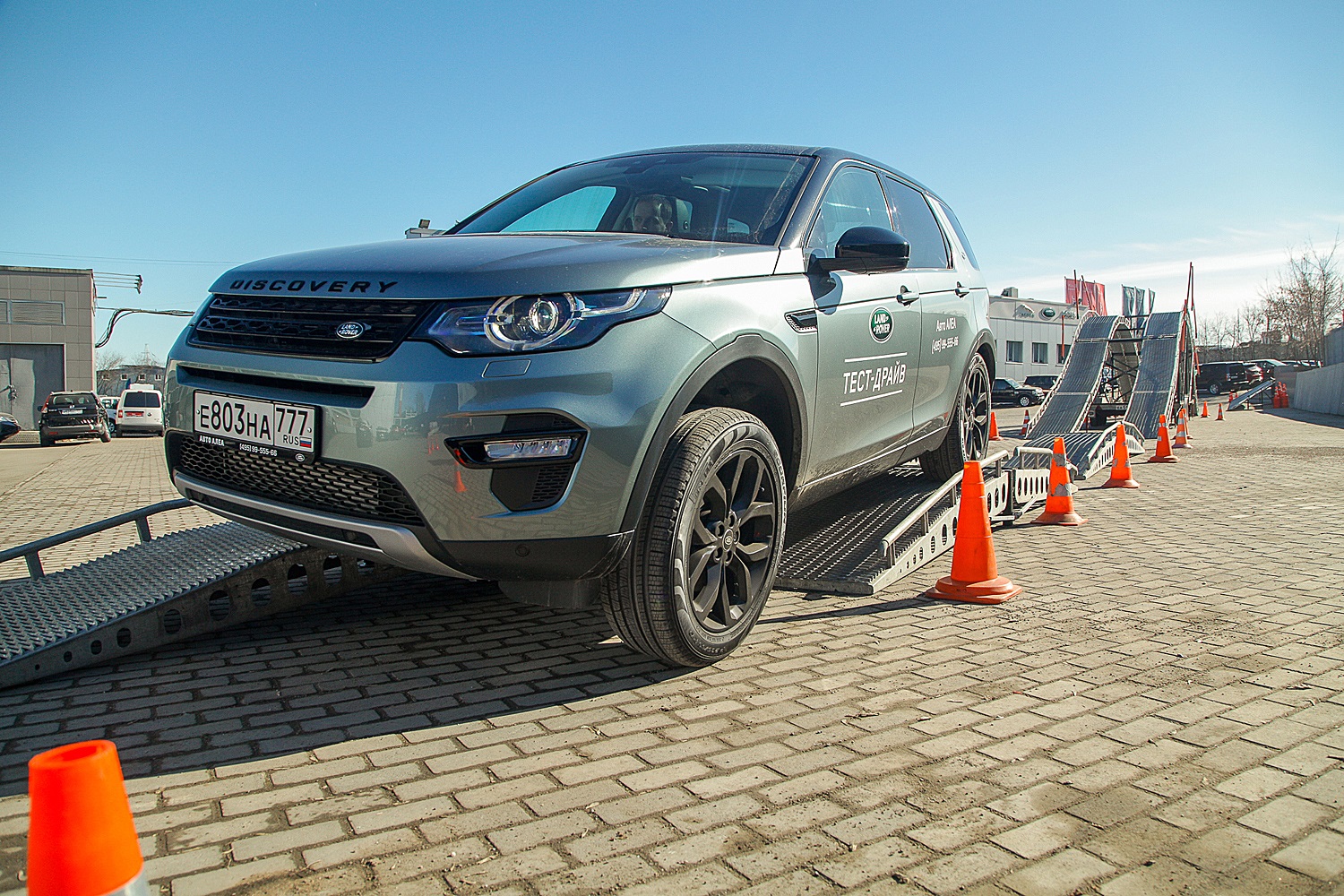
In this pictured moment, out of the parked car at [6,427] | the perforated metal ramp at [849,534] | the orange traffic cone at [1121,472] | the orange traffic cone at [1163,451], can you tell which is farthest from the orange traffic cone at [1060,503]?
the parked car at [6,427]

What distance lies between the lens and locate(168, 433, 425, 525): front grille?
9.25 feet

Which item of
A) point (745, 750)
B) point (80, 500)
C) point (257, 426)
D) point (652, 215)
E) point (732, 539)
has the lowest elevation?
point (80, 500)

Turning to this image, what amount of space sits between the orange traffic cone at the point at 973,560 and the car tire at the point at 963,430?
0.88 metres

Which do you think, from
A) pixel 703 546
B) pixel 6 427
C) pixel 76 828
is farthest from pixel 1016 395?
pixel 76 828

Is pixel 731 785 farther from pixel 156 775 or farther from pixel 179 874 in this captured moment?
pixel 156 775

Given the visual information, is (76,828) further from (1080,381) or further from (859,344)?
(1080,381)

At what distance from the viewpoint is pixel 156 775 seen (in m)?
2.58

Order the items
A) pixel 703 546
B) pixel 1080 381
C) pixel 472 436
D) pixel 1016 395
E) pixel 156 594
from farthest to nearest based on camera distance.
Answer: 1. pixel 1016 395
2. pixel 1080 381
3. pixel 156 594
4. pixel 703 546
5. pixel 472 436

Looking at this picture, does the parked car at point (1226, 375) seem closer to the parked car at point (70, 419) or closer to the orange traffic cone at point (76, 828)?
the parked car at point (70, 419)

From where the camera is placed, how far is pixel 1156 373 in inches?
942

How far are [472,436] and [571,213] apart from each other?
1861 mm

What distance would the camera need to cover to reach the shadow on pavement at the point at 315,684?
2857 millimetres

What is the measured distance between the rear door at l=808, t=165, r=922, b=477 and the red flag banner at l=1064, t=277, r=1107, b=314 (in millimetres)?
64774

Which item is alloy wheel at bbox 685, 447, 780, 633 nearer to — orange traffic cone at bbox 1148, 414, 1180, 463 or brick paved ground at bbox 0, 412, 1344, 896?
brick paved ground at bbox 0, 412, 1344, 896
